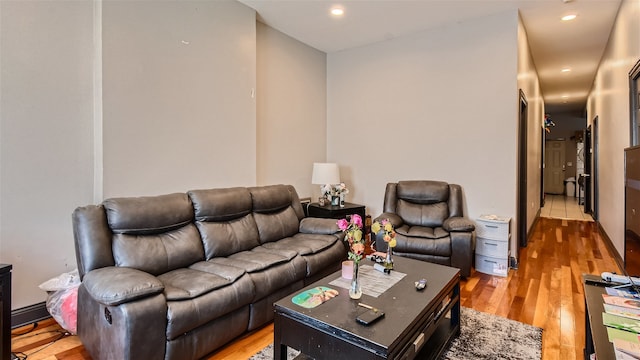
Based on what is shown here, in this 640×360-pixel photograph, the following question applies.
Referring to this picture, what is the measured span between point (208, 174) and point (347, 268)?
1929mm

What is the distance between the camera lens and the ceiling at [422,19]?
365 cm

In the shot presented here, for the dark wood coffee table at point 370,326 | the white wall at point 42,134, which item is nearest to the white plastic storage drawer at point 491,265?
the dark wood coffee table at point 370,326

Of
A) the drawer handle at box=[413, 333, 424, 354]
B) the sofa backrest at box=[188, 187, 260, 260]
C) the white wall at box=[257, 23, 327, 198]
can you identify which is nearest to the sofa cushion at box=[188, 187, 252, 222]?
the sofa backrest at box=[188, 187, 260, 260]

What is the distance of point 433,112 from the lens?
14.4 feet

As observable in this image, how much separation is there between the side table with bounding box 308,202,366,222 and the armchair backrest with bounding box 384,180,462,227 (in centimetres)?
44

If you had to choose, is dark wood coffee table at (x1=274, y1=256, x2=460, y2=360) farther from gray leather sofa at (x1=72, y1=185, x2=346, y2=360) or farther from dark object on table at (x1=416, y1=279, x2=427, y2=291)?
gray leather sofa at (x1=72, y1=185, x2=346, y2=360)

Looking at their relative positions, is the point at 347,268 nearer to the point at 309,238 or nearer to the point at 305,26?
the point at 309,238

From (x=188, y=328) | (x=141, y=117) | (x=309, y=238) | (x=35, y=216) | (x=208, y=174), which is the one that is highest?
(x=141, y=117)

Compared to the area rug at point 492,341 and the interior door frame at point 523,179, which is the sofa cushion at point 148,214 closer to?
the area rug at point 492,341

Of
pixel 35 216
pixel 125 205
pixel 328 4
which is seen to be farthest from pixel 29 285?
pixel 328 4

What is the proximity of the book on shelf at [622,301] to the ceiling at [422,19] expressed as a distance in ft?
10.2

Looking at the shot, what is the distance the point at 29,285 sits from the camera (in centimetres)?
251

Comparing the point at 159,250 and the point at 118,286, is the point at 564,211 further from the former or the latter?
the point at 118,286

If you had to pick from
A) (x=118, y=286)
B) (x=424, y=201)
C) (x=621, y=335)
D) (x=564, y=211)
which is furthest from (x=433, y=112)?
(x=564, y=211)
